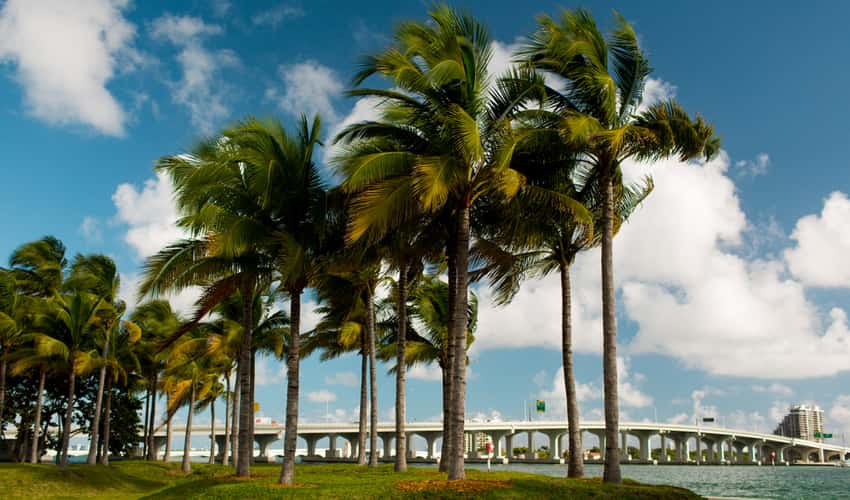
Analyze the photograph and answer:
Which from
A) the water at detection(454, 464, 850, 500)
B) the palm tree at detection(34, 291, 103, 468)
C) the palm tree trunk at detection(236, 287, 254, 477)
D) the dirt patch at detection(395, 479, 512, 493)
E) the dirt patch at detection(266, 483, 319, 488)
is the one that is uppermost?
the palm tree at detection(34, 291, 103, 468)

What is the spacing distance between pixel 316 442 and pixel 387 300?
8533 centimetres

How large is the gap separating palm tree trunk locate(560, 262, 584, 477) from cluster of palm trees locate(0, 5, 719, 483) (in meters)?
0.05

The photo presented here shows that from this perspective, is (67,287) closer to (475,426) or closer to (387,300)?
(387,300)

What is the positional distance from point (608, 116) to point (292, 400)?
12.5 metres

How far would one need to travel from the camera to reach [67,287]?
148 ft

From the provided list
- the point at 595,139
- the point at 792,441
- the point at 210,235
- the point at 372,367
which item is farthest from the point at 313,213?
the point at 792,441

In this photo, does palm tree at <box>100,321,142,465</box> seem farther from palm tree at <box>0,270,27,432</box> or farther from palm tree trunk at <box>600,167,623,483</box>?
palm tree trunk at <box>600,167,623,483</box>

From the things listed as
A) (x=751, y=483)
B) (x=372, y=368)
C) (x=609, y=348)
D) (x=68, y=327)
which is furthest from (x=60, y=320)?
(x=751, y=483)

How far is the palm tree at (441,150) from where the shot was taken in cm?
1836

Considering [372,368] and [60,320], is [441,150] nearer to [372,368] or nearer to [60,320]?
[372,368]

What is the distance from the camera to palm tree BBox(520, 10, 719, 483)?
66.8ft

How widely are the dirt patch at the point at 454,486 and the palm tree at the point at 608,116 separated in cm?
405

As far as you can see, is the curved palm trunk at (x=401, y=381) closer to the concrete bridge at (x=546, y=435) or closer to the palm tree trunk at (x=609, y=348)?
the palm tree trunk at (x=609, y=348)

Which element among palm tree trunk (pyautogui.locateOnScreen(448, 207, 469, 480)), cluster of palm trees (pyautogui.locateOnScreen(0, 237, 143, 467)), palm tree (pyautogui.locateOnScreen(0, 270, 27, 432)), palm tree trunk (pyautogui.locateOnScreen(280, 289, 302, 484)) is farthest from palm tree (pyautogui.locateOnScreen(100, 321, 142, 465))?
palm tree trunk (pyautogui.locateOnScreen(448, 207, 469, 480))
